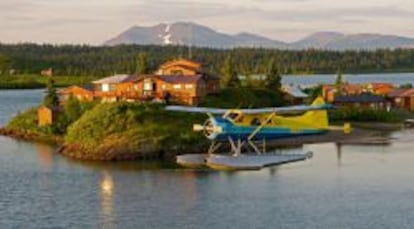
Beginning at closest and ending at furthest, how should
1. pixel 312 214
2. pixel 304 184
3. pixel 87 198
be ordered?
1. pixel 312 214
2. pixel 87 198
3. pixel 304 184

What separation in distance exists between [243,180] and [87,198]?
24.7 ft

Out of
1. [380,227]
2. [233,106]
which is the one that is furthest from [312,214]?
[233,106]

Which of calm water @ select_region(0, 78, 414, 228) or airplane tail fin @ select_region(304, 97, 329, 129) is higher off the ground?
airplane tail fin @ select_region(304, 97, 329, 129)

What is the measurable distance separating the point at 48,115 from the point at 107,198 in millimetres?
24535

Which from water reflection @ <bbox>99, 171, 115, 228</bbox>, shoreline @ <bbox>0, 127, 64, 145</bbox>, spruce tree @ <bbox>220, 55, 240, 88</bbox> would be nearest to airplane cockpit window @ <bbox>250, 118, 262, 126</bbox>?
water reflection @ <bbox>99, 171, 115, 228</bbox>

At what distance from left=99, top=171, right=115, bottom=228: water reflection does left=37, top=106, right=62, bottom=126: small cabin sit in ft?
55.6

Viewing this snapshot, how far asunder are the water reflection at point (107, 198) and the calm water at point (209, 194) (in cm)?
3

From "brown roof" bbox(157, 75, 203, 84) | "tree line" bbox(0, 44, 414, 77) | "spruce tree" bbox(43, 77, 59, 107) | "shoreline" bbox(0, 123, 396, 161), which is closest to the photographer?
"shoreline" bbox(0, 123, 396, 161)

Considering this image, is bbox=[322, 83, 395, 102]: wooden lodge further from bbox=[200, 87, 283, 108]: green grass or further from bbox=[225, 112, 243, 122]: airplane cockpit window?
bbox=[225, 112, 243, 122]: airplane cockpit window

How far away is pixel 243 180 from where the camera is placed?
120ft

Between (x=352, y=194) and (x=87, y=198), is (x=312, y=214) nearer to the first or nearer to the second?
(x=352, y=194)

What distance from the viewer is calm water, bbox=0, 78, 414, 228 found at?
27953 mm

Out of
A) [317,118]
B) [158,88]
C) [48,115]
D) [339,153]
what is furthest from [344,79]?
[339,153]

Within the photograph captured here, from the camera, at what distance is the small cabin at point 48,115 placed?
55.4 m
